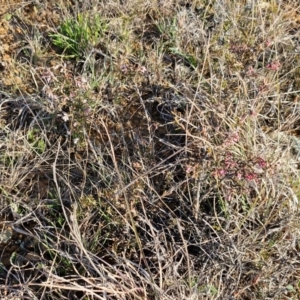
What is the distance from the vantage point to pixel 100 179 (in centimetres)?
208

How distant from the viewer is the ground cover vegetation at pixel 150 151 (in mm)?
1843

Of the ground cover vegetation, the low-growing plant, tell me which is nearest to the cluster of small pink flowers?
the ground cover vegetation

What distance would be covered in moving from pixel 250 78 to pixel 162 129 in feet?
1.38

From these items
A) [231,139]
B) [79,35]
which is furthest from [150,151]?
[79,35]

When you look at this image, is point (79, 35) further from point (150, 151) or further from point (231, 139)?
point (231, 139)

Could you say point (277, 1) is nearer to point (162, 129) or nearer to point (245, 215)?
point (162, 129)

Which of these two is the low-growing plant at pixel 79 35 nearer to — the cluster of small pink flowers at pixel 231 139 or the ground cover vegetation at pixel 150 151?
the ground cover vegetation at pixel 150 151

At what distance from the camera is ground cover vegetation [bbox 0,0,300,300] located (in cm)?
184

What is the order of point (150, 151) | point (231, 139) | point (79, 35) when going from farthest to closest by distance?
point (79, 35) → point (150, 151) → point (231, 139)

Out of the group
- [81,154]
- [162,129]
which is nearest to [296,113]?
[162,129]

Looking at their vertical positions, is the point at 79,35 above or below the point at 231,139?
below

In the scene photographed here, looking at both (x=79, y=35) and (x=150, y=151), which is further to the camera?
(x=79, y=35)

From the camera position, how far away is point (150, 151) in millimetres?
2125

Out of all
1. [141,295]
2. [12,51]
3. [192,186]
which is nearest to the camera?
[141,295]
